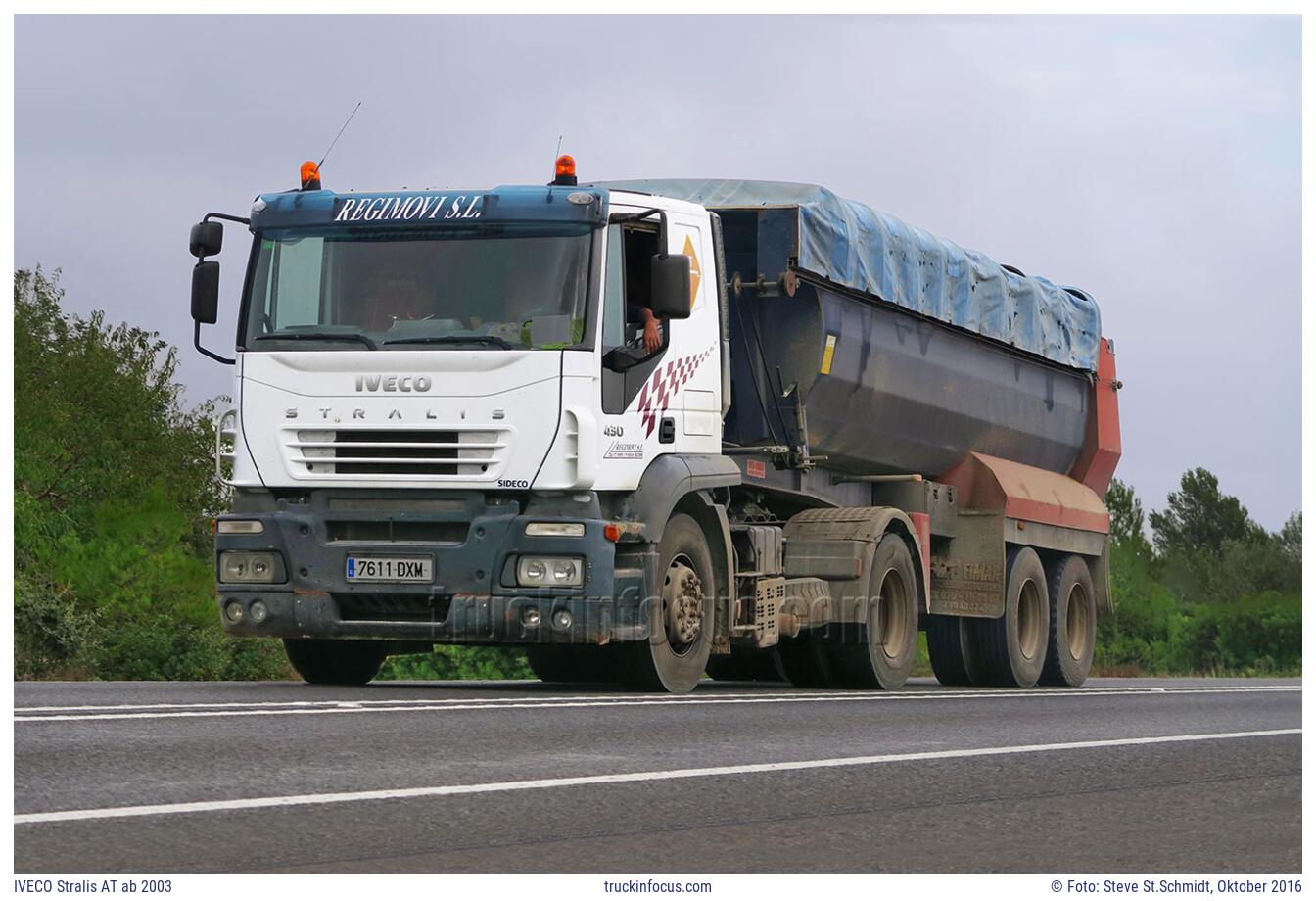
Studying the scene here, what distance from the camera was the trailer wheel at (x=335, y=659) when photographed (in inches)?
616

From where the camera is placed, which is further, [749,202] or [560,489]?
[749,202]

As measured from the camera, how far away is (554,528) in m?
13.7

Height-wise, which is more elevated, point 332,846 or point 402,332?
point 402,332

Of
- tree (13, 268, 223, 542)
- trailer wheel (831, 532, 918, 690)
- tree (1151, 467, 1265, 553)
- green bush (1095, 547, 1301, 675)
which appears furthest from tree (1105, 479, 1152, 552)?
trailer wheel (831, 532, 918, 690)

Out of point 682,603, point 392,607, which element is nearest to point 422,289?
point 392,607

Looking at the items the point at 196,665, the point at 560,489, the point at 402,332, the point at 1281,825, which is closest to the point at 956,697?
the point at 560,489

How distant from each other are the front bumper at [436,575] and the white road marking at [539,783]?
341 centimetres

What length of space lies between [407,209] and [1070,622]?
1057 centimetres

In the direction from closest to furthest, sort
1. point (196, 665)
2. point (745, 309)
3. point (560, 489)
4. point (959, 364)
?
point (560, 489) < point (745, 309) < point (959, 364) < point (196, 665)

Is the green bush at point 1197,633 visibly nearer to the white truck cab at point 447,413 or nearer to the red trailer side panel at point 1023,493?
the red trailer side panel at point 1023,493

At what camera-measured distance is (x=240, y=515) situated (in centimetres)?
1415

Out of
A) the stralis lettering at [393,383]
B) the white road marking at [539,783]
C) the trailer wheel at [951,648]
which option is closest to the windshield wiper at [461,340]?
the stralis lettering at [393,383]

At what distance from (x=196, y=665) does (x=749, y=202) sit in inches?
838

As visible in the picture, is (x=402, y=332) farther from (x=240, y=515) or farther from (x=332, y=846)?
(x=332, y=846)
